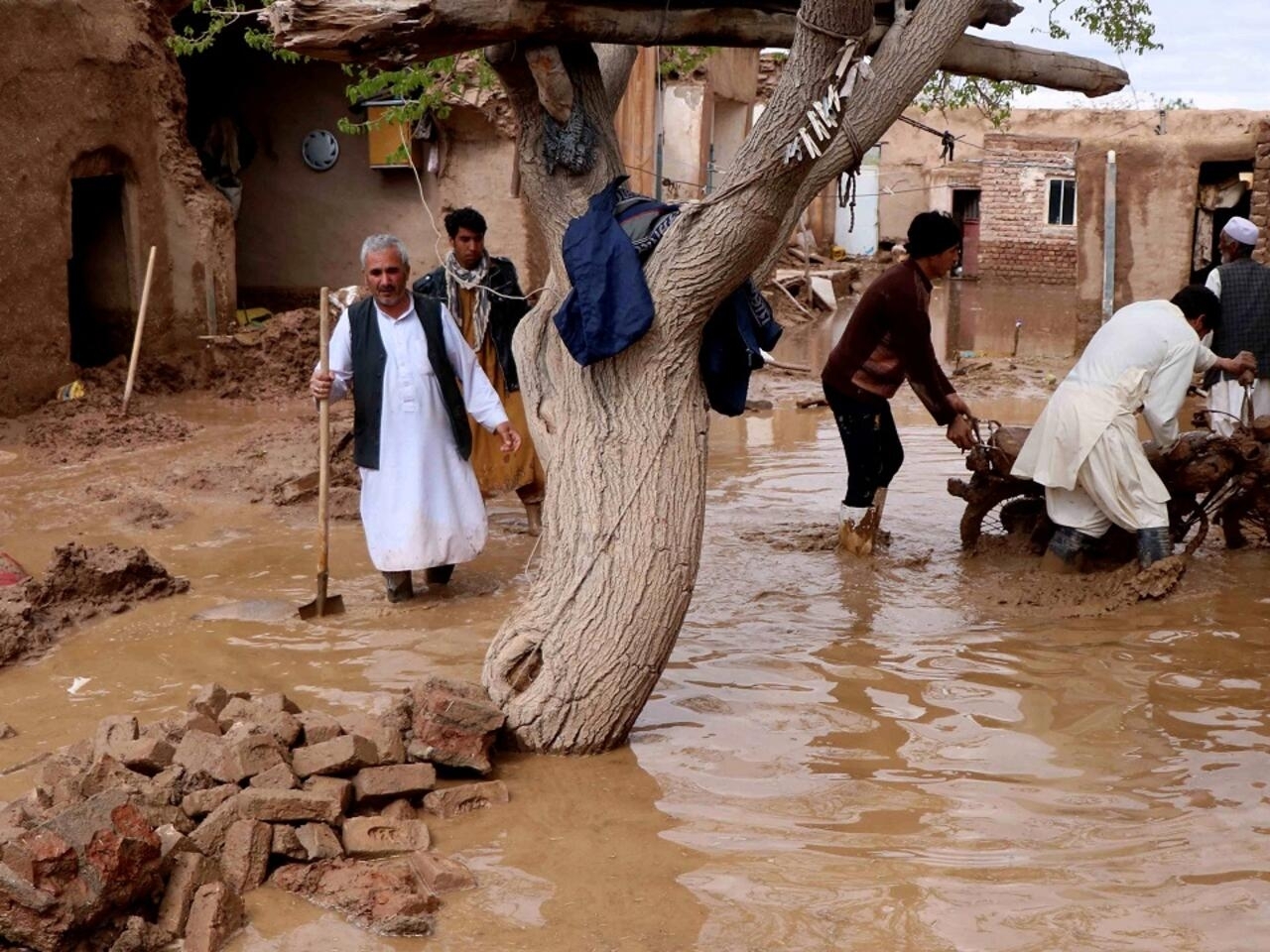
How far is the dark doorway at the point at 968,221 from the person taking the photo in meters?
31.4

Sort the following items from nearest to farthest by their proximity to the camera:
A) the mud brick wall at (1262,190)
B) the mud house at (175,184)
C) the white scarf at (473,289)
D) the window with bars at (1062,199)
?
A: the white scarf at (473,289)
the mud house at (175,184)
the mud brick wall at (1262,190)
the window with bars at (1062,199)

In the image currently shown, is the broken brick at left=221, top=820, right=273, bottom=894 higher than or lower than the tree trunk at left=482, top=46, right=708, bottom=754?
lower

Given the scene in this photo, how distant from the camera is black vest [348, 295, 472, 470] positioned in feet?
20.0

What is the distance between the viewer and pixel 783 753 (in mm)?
4602

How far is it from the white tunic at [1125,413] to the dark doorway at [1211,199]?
8154mm

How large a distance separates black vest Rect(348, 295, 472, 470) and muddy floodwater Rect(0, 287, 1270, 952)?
0.74 m

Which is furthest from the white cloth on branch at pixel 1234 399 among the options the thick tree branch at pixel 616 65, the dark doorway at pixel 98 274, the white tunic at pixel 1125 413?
the dark doorway at pixel 98 274

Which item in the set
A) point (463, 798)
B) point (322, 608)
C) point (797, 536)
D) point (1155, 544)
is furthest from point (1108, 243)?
point (463, 798)

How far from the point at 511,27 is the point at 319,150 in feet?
34.6

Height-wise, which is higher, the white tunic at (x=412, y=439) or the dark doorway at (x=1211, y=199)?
the dark doorway at (x=1211, y=199)

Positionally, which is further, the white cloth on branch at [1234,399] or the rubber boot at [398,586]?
the white cloth on branch at [1234,399]

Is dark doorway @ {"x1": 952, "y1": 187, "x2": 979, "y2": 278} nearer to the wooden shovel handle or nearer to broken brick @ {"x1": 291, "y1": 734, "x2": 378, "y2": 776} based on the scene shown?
the wooden shovel handle

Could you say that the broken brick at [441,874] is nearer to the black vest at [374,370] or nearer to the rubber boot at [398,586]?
the rubber boot at [398,586]

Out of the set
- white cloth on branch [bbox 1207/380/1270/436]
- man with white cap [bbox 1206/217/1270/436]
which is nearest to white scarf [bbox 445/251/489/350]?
man with white cap [bbox 1206/217/1270/436]
